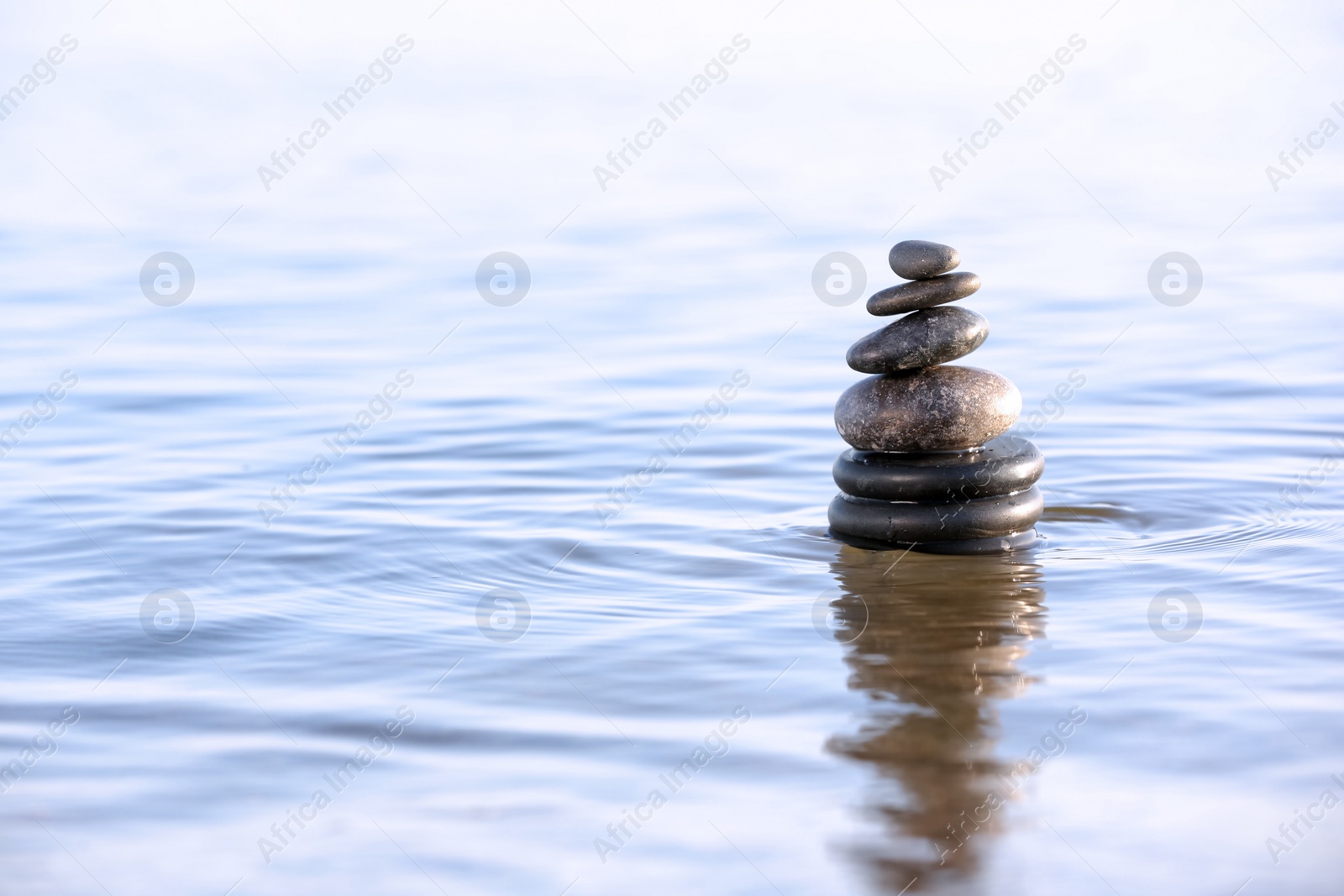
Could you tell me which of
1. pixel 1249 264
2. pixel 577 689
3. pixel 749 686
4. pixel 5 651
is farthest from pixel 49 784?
pixel 1249 264

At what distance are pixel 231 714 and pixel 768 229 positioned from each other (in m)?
13.3

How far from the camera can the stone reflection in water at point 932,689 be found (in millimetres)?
3814

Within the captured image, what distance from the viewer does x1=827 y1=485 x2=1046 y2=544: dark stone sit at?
6.10m

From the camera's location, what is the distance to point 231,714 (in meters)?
4.79

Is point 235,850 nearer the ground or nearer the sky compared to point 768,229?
nearer the ground

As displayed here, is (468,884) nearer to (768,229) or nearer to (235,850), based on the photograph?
(235,850)
